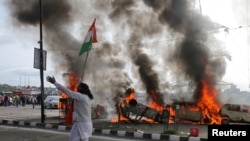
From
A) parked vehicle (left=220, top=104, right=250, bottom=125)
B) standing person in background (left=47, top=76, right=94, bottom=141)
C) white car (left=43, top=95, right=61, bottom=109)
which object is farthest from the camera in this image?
white car (left=43, top=95, right=61, bottom=109)

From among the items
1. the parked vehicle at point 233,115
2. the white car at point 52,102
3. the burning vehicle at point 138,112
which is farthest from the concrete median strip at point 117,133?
the white car at point 52,102

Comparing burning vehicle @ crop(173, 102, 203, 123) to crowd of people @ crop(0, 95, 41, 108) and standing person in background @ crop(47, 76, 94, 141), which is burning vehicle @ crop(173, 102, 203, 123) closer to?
standing person in background @ crop(47, 76, 94, 141)

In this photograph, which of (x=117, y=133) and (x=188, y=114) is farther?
(x=188, y=114)

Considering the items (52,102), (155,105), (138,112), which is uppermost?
(155,105)

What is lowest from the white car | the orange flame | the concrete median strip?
the concrete median strip

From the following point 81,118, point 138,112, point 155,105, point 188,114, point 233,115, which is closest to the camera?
point 81,118

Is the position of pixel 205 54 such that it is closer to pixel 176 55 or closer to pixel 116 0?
pixel 176 55

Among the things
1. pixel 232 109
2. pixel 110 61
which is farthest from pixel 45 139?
pixel 110 61

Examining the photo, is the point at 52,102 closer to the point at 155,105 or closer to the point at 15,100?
the point at 15,100

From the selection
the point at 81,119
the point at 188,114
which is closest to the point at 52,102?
the point at 188,114

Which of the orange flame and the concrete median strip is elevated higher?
the orange flame

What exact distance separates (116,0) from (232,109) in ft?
28.3

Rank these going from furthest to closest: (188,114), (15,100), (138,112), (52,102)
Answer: (15,100) → (52,102) → (188,114) → (138,112)

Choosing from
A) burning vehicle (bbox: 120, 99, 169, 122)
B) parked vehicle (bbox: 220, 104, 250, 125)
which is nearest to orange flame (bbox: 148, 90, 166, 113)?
burning vehicle (bbox: 120, 99, 169, 122)
